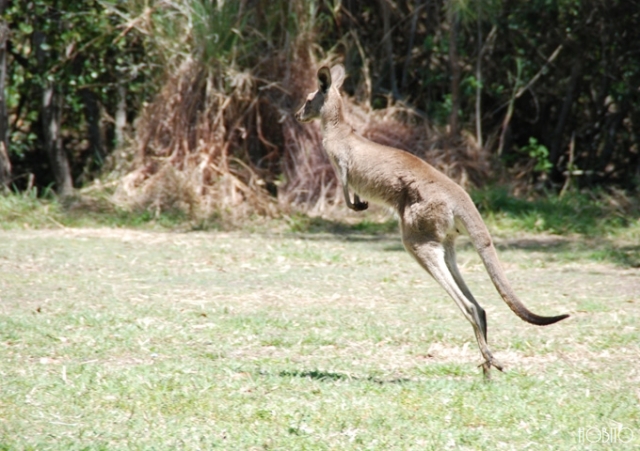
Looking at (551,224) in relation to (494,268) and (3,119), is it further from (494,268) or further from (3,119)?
(3,119)

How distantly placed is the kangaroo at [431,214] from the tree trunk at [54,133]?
901 centimetres

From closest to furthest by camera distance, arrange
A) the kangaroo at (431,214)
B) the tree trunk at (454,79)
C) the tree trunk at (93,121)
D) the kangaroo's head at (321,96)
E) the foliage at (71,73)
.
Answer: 1. the kangaroo at (431,214)
2. the kangaroo's head at (321,96)
3. the foliage at (71,73)
4. the tree trunk at (454,79)
5. the tree trunk at (93,121)

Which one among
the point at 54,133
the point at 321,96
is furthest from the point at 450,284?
the point at 54,133

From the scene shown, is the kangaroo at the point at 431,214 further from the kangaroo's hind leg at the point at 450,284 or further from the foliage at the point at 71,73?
the foliage at the point at 71,73

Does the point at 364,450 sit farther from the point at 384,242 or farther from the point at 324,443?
the point at 384,242

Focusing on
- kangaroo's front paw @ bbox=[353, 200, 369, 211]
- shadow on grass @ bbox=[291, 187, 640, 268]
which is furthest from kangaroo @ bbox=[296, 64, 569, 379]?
shadow on grass @ bbox=[291, 187, 640, 268]

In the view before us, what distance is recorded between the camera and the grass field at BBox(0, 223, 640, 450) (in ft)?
14.4

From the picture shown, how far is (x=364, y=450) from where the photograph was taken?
412cm

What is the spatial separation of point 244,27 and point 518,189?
4779 mm

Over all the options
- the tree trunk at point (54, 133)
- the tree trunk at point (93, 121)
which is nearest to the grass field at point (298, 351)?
the tree trunk at point (54, 133)

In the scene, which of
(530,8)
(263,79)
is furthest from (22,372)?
(530,8)

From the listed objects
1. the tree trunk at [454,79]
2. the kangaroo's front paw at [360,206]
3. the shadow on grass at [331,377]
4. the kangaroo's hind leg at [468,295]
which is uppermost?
the tree trunk at [454,79]

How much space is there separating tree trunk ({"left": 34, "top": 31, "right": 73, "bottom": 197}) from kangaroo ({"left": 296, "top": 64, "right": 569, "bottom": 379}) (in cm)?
901

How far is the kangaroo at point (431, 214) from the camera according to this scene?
527 centimetres
